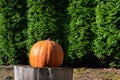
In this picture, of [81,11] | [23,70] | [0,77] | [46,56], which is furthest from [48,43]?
[81,11]

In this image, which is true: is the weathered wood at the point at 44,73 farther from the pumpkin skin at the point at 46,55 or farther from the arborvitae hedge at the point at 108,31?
the arborvitae hedge at the point at 108,31

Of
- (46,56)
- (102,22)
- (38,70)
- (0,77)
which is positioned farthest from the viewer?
(102,22)

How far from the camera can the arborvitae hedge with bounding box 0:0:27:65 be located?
966cm

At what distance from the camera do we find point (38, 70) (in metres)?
5.02

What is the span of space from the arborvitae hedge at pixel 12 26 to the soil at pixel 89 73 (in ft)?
1.88

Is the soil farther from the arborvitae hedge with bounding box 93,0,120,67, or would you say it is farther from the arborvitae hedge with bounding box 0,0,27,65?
the arborvitae hedge with bounding box 0,0,27,65

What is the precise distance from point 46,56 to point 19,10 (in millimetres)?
4384

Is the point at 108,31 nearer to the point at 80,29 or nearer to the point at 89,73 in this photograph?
the point at 80,29

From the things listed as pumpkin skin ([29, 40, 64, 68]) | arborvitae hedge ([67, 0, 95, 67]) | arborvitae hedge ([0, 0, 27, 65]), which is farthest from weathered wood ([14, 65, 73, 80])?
arborvitae hedge ([0, 0, 27, 65])

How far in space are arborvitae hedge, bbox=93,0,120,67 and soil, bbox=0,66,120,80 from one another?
37 centimetres

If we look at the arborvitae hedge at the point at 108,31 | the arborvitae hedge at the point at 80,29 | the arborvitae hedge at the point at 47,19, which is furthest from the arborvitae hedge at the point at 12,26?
the arborvitae hedge at the point at 108,31

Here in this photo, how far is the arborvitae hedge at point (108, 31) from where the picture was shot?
9039 mm

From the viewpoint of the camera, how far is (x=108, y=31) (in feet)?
30.0

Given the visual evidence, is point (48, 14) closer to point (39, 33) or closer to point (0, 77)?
point (39, 33)
